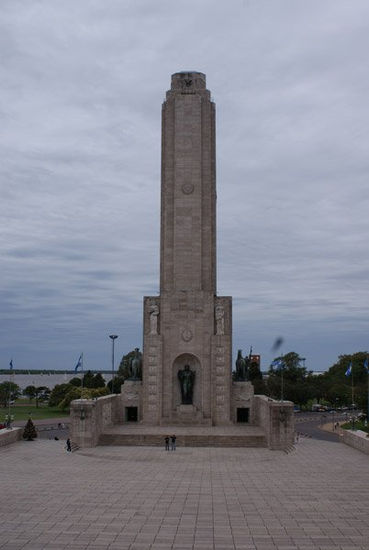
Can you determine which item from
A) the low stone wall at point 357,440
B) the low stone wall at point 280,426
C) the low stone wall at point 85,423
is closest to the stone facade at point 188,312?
the low stone wall at point 85,423

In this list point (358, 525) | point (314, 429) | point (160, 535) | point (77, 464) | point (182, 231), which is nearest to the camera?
point (160, 535)

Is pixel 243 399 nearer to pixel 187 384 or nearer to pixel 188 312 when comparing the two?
pixel 187 384

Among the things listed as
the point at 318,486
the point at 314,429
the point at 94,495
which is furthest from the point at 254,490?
the point at 314,429

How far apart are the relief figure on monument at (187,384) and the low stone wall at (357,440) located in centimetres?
1152

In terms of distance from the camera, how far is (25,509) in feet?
60.2

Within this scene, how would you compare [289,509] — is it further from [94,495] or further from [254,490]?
[94,495]

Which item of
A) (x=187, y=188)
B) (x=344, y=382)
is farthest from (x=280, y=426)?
(x=344, y=382)

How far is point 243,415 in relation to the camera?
46375 millimetres

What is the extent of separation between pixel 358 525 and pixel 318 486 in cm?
591

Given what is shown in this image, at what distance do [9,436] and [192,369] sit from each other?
15.2m

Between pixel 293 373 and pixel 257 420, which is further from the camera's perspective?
pixel 293 373

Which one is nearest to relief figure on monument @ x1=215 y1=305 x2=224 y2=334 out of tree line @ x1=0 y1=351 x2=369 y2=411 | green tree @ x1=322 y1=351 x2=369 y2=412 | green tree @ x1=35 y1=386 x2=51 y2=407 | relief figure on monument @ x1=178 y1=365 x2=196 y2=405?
relief figure on monument @ x1=178 y1=365 x2=196 y2=405

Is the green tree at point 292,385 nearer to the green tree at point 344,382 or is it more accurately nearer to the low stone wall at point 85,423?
the green tree at point 344,382

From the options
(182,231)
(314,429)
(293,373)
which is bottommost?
(314,429)
